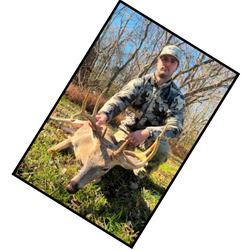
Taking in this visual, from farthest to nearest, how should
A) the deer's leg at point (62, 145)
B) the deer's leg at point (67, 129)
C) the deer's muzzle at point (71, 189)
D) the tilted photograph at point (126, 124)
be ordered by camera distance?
the deer's leg at point (67, 129), the deer's leg at point (62, 145), the tilted photograph at point (126, 124), the deer's muzzle at point (71, 189)

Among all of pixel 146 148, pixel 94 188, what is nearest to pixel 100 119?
pixel 146 148

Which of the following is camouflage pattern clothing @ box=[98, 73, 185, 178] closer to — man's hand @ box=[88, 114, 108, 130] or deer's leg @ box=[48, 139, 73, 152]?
man's hand @ box=[88, 114, 108, 130]

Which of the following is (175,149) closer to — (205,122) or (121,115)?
(205,122)

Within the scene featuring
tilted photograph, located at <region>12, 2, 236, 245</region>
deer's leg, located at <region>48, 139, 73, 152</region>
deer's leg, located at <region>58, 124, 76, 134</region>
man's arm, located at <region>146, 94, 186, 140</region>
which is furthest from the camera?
deer's leg, located at <region>58, 124, 76, 134</region>

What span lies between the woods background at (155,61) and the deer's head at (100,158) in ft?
1.97

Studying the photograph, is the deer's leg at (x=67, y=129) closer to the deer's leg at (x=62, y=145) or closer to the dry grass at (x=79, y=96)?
the deer's leg at (x=62, y=145)

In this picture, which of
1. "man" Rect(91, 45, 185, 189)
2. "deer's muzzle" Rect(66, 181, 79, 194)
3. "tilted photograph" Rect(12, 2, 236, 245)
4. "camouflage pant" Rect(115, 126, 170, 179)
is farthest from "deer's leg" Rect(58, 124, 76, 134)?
"deer's muzzle" Rect(66, 181, 79, 194)

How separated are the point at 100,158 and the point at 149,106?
4.10 ft

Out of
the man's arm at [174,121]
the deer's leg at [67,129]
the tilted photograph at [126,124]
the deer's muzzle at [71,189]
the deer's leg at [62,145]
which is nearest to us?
the deer's muzzle at [71,189]

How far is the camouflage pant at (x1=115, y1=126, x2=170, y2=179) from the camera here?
8.77 feet

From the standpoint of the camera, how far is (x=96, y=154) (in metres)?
2.54

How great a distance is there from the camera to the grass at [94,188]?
7.47 ft

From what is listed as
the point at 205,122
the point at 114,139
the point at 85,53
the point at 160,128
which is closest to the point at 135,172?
the point at 114,139

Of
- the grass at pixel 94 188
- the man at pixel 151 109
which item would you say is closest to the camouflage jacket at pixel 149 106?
the man at pixel 151 109
